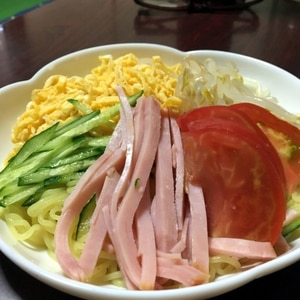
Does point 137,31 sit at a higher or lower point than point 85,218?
lower

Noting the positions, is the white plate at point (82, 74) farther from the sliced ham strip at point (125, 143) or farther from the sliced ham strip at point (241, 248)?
the sliced ham strip at point (125, 143)

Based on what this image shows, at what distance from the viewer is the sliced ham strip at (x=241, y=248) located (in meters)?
1.03

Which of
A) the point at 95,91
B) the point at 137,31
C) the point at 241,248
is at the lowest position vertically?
the point at 137,31

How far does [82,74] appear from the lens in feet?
5.65

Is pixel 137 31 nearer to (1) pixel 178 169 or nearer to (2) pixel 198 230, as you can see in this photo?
(1) pixel 178 169

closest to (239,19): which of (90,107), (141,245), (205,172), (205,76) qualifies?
(205,76)

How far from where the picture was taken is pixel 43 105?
1455 millimetres

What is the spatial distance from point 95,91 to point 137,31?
1.07m

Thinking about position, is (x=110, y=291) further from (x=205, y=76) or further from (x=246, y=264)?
(x=205, y=76)

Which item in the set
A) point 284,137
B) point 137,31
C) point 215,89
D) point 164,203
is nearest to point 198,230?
point 164,203

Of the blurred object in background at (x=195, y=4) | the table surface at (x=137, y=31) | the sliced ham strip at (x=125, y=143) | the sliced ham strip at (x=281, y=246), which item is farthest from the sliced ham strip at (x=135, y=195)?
the blurred object in background at (x=195, y=4)

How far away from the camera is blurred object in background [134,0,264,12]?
2.60 metres

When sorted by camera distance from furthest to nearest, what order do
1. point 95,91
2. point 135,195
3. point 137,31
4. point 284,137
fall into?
point 137,31, point 95,91, point 284,137, point 135,195

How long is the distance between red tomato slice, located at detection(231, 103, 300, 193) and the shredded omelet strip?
0.79ft
